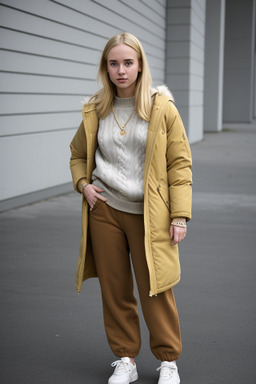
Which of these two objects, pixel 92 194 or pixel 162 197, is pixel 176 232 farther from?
pixel 92 194

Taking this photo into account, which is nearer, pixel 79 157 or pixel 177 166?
pixel 177 166

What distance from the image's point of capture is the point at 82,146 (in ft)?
9.81

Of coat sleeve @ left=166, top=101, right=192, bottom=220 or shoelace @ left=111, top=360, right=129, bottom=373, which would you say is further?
shoelace @ left=111, top=360, right=129, bottom=373

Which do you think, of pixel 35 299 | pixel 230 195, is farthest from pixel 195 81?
pixel 35 299

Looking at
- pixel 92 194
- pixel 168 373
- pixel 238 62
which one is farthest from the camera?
pixel 238 62

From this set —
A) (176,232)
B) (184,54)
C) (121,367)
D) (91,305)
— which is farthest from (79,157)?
(184,54)

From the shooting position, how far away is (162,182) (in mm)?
2742

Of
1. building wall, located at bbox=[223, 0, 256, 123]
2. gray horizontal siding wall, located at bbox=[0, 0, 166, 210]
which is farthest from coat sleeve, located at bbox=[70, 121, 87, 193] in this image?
building wall, located at bbox=[223, 0, 256, 123]

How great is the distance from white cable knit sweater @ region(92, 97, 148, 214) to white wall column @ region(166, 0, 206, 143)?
15.4 meters

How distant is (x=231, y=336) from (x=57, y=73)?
6.31 meters

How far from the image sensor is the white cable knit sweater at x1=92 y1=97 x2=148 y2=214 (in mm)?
2744

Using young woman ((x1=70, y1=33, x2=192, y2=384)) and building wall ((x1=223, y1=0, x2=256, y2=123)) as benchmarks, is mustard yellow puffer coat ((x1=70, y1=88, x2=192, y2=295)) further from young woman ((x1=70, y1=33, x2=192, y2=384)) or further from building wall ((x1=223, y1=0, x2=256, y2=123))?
building wall ((x1=223, y1=0, x2=256, y2=123))

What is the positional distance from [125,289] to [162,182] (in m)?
0.62

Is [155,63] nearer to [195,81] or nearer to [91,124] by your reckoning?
[195,81]
